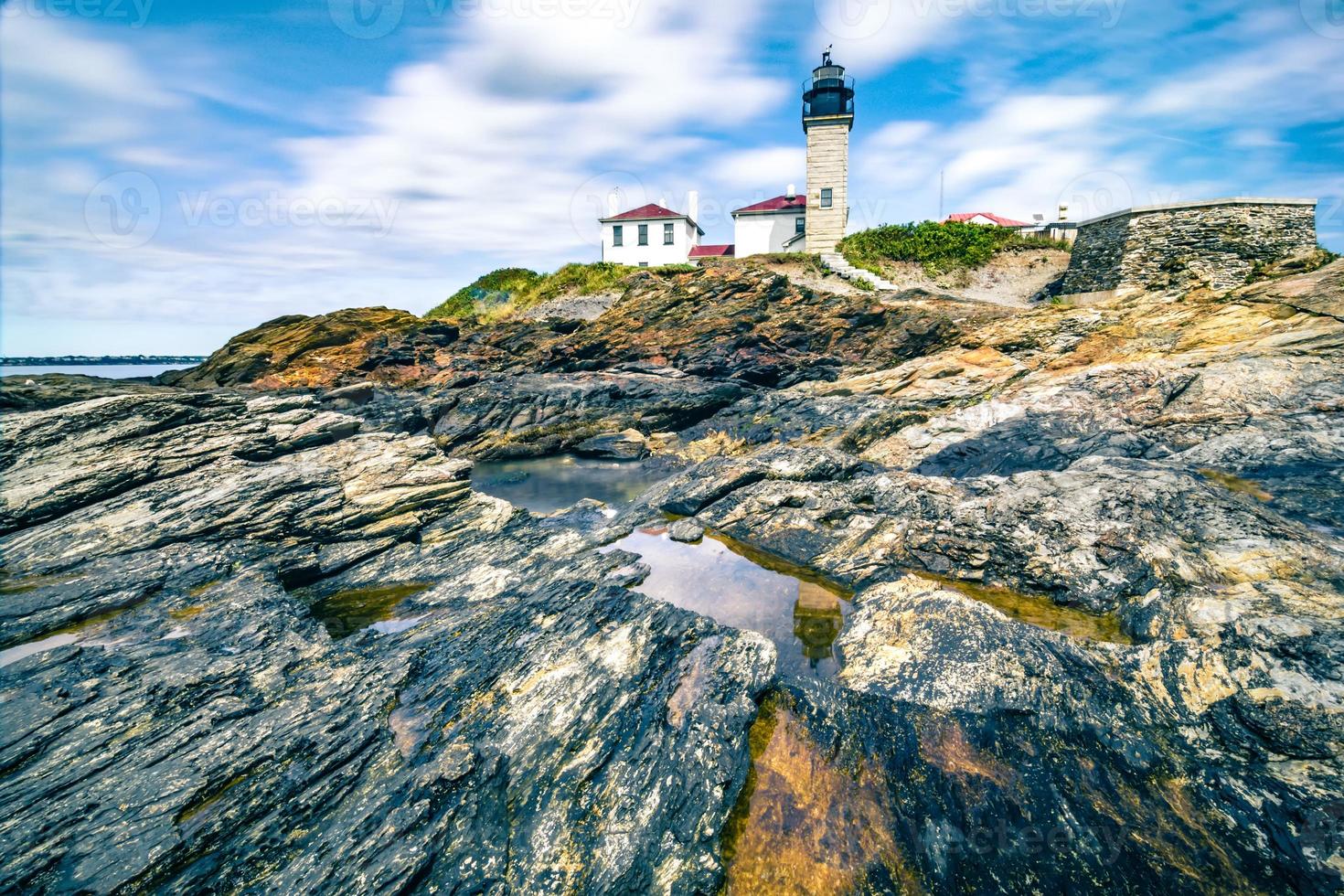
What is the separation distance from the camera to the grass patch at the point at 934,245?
48375 millimetres

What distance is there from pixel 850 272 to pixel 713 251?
17.7m

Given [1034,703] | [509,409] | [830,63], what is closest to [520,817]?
[1034,703]

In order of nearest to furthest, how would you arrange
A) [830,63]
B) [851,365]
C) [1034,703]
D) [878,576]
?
[1034,703], [878,576], [851,365], [830,63]

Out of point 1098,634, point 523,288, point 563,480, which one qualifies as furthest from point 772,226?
point 1098,634

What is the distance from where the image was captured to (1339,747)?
628 centimetres

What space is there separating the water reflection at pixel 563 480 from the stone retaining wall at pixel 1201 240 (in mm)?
31471

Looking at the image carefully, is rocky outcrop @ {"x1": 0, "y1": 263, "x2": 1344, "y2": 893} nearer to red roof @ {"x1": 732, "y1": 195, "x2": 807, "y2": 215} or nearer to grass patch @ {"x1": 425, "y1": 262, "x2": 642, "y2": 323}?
grass patch @ {"x1": 425, "y1": 262, "x2": 642, "y2": 323}

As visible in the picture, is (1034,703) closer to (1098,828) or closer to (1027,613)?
(1098,828)

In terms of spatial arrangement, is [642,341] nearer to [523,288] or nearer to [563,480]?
[563,480]

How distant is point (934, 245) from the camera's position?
4972 cm

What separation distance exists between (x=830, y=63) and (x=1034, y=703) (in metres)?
64.2

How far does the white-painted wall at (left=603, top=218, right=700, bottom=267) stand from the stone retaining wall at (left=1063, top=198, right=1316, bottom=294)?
36.9 m

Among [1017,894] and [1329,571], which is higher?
[1329,571]

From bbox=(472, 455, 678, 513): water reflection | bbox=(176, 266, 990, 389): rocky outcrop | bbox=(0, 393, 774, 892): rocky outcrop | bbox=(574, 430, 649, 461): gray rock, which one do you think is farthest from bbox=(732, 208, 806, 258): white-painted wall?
bbox=(0, 393, 774, 892): rocky outcrop
